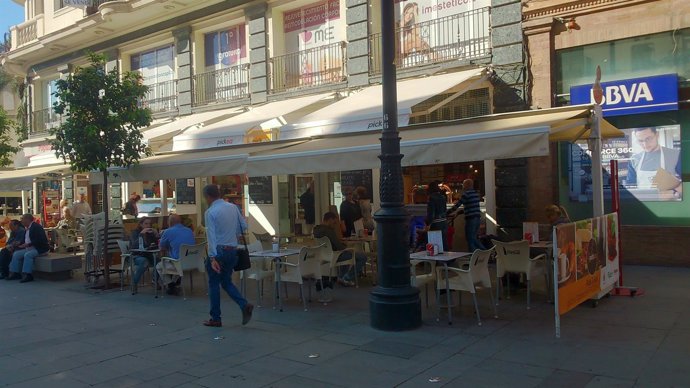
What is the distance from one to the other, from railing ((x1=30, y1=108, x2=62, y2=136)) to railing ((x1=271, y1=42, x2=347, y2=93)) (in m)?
11.8

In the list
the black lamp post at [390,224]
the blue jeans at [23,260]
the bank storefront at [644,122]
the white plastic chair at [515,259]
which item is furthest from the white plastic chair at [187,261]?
the bank storefront at [644,122]

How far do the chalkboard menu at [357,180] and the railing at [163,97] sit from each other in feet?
22.4

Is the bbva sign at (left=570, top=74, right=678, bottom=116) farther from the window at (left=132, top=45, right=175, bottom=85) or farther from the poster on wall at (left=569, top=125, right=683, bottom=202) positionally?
the window at (left=132, top=45, right=175, bottom=85)

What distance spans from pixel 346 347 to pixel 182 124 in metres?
10.8

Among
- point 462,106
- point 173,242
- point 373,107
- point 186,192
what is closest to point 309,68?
point 462,106

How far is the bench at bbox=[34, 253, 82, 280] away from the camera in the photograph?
11258 mm

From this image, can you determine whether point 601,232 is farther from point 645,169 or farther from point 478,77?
point 478,77

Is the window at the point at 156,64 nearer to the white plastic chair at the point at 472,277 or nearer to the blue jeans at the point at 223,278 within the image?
the blue jeans at the point at 223,278

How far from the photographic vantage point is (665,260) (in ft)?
33.6

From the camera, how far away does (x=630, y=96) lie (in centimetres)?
1047

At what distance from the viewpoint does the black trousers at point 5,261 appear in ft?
39.2

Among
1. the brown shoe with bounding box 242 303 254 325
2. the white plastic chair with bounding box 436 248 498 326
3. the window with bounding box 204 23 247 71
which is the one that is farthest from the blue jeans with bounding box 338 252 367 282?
the window with bounding box 204 23 247 71

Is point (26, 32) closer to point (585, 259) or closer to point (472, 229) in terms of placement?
point (472, 229)

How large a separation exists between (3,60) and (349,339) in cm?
2405
